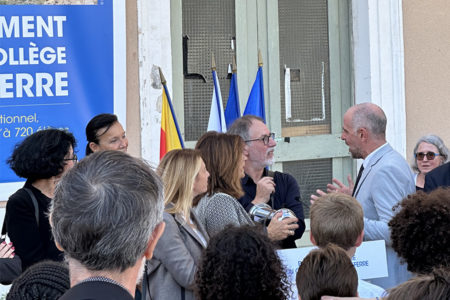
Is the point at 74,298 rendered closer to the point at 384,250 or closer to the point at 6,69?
the point at 384,250

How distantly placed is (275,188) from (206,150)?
2.50ft

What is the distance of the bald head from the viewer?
4.34m

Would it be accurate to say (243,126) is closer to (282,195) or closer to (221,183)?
(282,195)

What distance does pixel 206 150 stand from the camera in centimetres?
385

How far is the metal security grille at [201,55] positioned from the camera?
6219 millimetres

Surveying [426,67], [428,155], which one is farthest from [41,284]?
[426,67]

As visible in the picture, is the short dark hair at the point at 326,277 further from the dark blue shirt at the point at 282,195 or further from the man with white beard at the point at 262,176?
the dark blue shirt at the point at 282,195

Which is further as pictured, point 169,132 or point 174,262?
point 169,132

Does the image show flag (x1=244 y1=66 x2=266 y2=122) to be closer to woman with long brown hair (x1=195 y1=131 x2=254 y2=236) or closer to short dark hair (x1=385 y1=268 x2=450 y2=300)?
woman with long brown hair (x1=195 y1=131 x2=254 y2=236)

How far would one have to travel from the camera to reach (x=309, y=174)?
21.9 feet

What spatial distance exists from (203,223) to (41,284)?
72.8 inches

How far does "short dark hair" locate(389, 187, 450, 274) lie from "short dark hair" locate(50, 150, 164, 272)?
135 cm

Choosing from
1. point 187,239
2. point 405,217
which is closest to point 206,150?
point 187,239

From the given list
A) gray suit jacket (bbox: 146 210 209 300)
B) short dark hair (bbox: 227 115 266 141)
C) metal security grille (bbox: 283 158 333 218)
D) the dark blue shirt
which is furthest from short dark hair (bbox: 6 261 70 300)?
metal security grille (bbox: 283 158 333 218)
